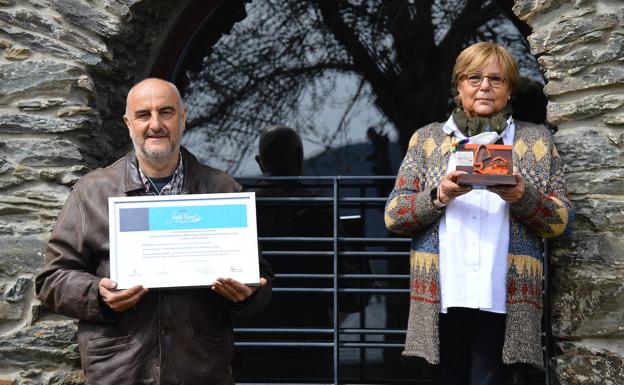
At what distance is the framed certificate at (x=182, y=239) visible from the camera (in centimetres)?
291

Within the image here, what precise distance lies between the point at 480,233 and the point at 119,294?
46.9 inches

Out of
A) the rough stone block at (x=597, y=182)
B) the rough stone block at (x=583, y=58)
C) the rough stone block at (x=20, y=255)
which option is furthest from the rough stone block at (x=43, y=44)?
the rough stone block at (x=597, y=182)

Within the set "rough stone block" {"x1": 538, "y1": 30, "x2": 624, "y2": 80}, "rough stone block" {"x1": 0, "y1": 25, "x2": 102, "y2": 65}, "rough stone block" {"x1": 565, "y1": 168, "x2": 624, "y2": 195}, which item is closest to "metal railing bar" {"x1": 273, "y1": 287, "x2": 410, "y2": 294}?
"rough stone block" {"x1": 565, "y1": 168, "x2": 624, "y2": 195}

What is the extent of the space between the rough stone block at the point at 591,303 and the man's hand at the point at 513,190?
68 centimetres

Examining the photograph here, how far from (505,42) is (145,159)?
7.38ft

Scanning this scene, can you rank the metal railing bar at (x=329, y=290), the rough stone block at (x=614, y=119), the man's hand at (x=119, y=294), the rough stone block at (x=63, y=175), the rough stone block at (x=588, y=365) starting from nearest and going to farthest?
the man's hand at (x=119, y=294), the rough stone block at (x=588, y=365), the rough stone block at (x=614, y=119), the rough stone block at (x=63, y=175), the metal railing bar at (x=329, y=290)

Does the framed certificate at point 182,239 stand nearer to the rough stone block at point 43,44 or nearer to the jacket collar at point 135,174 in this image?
the jacket collar at point 135,174

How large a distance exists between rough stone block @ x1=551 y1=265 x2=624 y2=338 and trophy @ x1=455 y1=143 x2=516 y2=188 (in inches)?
30.4

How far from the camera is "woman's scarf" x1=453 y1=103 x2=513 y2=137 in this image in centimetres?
314

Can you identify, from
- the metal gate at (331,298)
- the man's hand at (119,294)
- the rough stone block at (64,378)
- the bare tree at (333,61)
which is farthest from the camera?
the bare tree at (333,61)

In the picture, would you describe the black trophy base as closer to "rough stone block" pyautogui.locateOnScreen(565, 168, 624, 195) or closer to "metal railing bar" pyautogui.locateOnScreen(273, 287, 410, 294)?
"rough stone block" pyautogui.locateOnScreen(565, 168, 624, 195)

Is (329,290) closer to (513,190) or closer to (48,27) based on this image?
(513,190)

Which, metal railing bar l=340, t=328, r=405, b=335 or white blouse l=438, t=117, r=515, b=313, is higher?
white blouse l=438, t=117, r=515, b=313

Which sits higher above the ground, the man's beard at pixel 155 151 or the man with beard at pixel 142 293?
the man's beard at pixel 155 151
